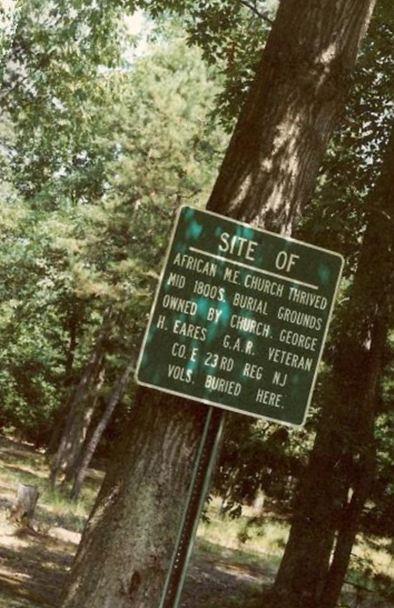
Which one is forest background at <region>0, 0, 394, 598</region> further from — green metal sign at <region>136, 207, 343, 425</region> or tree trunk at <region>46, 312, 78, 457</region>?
green metal sign at <region>136, 207, 343, 425</region>

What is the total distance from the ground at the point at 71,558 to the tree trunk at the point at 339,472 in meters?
0.58

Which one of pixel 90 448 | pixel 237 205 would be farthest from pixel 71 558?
pixel 237 205

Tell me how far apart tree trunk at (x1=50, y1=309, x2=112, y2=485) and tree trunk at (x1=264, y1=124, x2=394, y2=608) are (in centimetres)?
1589

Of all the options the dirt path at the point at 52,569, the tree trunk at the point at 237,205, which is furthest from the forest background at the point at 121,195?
the dirt path at the point at 52,569

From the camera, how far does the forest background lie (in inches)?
349

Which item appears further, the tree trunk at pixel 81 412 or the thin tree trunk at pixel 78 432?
the tree trunk at pixel 81 412

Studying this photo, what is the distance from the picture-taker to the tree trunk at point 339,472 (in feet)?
26.6

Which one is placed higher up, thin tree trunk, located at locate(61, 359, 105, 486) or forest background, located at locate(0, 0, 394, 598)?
forest background, located at locate(0, 0, 394, 598)

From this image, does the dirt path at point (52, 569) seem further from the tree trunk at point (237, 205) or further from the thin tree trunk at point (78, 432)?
the tree trunk at point (237, 205)

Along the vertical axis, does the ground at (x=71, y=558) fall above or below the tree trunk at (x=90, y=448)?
below

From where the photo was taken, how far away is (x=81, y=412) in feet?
81.9

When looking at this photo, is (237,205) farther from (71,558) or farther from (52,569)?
(71,558)

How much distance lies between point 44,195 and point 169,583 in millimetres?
26677

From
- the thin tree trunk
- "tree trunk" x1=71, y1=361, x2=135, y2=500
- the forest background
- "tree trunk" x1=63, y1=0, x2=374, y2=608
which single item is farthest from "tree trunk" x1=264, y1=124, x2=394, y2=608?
the thin tree trunk
